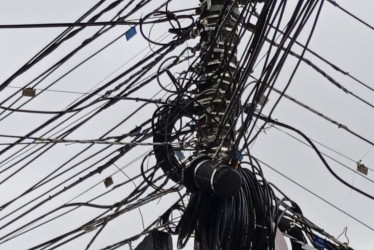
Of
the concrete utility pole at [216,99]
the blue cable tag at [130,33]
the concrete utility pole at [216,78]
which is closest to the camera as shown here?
the concrete utility pole at [216,99]

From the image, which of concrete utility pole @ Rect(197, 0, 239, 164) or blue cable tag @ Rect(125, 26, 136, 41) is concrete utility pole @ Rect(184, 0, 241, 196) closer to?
concrete utility pole @ Rect(197, 0, 239, 164)

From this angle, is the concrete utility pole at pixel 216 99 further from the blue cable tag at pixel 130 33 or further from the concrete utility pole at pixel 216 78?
the blue cable tag at pixel 130 33

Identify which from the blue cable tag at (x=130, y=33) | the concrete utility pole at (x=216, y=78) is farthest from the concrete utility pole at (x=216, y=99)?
the blue cable tag at (x=130, y=33)

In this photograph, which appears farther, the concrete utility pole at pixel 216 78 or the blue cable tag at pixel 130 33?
the blue cable tag at pixel 130 33

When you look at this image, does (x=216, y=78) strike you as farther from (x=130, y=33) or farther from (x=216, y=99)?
(x=130, y=33)

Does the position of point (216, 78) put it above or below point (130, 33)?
below

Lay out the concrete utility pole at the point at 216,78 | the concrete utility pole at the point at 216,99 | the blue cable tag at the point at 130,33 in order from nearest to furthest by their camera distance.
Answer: the concrete utility pole at the point at 216,99 → the concrete utility pole at the point at 216,78 → the blue cable tag at the point at 130,33

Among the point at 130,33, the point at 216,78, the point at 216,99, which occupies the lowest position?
the point at 216,99

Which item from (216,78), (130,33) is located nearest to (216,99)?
(216,78)

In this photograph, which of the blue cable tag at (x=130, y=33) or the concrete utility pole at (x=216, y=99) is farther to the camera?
the blue cable tag at (x=130, y=33)

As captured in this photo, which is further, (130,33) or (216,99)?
(130,33)

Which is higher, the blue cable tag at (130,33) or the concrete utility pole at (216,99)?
the blue cable tag at (130,33)

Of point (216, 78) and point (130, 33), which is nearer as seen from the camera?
point (216, 78)

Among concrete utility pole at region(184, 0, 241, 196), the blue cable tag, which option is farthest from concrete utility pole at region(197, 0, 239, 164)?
the blue cable tag
